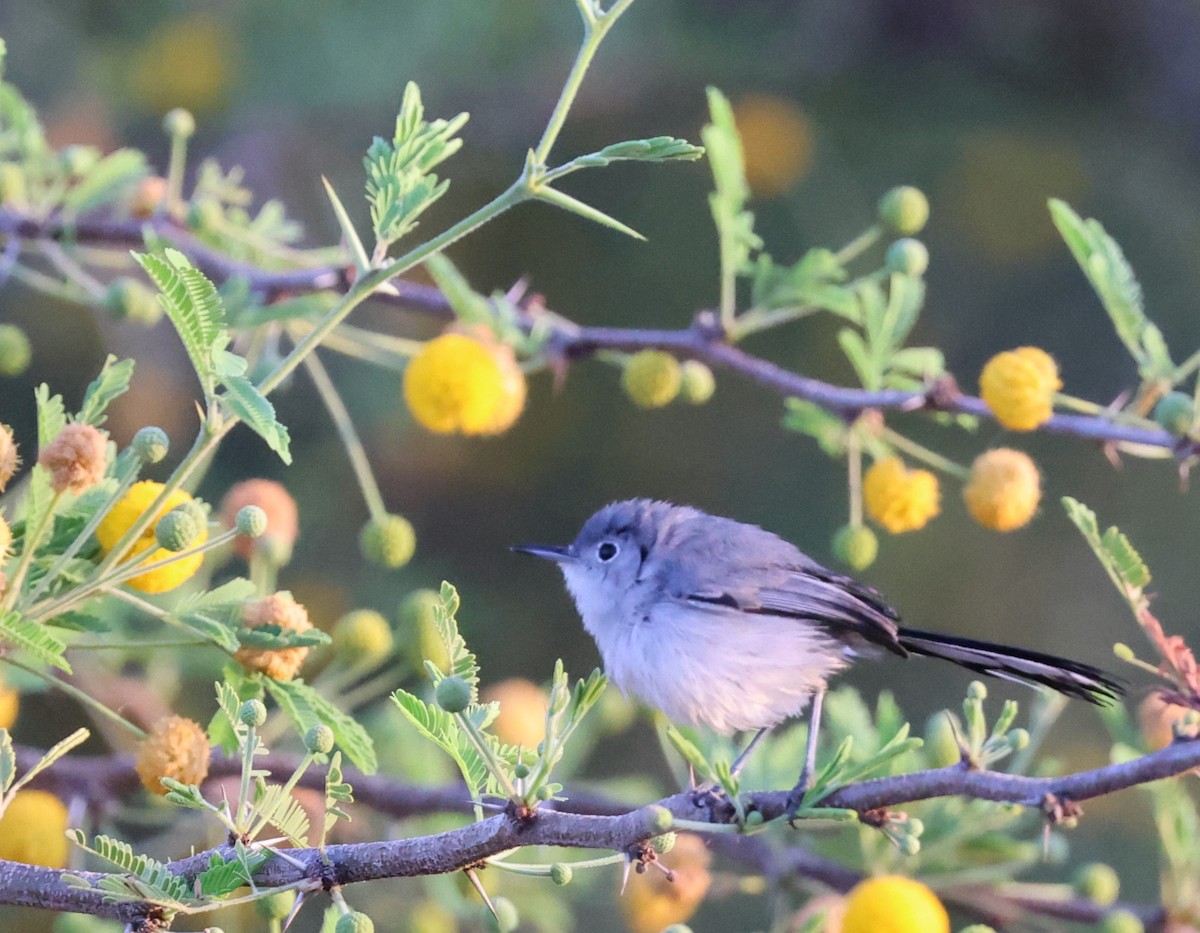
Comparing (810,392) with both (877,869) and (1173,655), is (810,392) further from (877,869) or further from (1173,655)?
(1173,655)

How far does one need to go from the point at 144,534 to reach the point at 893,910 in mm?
1270

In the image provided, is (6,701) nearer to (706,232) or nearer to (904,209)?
(904,209)

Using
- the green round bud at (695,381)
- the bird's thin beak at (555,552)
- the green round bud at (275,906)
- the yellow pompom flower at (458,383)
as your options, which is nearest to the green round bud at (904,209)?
the green round bud at (695,381)

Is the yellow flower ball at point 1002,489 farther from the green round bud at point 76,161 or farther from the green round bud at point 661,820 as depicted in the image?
the green round bud at point 76,161

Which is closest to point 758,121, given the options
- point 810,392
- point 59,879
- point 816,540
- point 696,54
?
point 696,54

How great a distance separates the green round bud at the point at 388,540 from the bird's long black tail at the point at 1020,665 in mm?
922

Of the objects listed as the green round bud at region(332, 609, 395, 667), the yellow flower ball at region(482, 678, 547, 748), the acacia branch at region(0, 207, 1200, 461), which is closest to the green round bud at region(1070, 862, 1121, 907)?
the acacia branch at region(0, 207, 1200, 461)

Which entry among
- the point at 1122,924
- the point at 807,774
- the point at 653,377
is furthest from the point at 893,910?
the point at 653,377

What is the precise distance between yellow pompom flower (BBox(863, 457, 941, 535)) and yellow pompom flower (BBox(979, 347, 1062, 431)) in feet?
0.62

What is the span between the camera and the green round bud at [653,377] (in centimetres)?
270

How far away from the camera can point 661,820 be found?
1422 millimetres

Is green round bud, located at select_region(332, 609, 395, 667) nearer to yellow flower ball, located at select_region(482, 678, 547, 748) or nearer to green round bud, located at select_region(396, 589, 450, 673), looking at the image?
green round bud, located at select_region(396, 589, 450, 673)

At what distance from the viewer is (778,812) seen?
170cm

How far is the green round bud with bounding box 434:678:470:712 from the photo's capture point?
4.63ft
